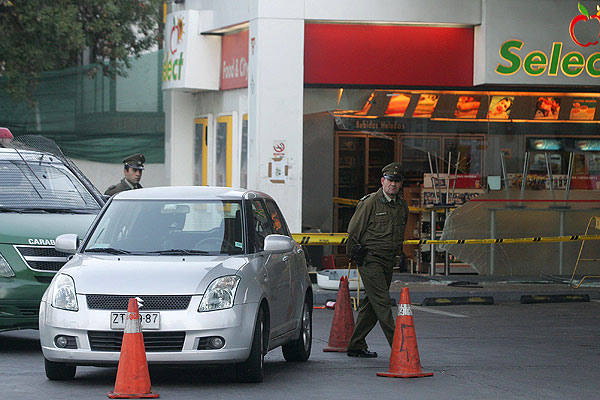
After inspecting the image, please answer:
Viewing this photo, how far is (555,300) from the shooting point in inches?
703

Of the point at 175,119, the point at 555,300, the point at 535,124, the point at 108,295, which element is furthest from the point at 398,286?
the point at 108,295

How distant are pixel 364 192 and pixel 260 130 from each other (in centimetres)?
257

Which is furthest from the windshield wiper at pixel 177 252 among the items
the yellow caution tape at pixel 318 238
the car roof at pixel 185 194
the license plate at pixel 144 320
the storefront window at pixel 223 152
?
the storefront window at pixel 223 152

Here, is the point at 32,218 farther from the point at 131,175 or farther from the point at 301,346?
the point at 131,175

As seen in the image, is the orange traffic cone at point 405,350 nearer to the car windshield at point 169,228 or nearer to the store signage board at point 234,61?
the car windshield at point 169,228

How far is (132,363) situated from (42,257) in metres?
3.21

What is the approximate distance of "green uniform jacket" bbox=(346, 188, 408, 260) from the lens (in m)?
11.5

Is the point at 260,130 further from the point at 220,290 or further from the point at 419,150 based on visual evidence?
the point at 220,290

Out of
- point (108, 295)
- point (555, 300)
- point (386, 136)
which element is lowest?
point (555, 300)

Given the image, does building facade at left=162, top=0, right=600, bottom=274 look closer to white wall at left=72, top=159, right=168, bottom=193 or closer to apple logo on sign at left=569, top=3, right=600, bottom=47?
apple logo on sign at left=569, top=3, right=600, bottom=47

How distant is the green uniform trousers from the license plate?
287 centimetres

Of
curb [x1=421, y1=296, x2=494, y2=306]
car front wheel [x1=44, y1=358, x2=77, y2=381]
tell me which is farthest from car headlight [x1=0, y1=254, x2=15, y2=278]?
curb [x1=421, y1=296, x2=494, y2=306]

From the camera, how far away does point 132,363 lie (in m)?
8.59

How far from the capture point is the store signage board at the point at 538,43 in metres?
19.5
